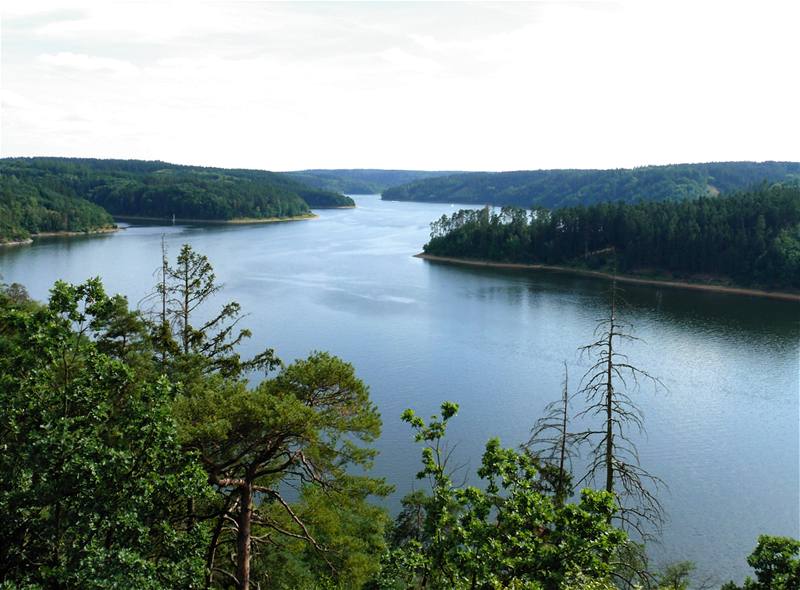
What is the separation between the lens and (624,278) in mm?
55125

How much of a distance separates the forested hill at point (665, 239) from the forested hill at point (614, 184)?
4623 centimetres

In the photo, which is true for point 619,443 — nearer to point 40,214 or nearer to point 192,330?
point 192,330

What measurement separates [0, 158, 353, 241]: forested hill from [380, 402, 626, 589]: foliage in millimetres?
77298

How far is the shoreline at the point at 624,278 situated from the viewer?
4825 cm

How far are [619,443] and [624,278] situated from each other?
119 ft

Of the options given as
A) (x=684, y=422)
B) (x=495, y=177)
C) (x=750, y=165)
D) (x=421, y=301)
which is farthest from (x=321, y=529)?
(x=495, y=177)

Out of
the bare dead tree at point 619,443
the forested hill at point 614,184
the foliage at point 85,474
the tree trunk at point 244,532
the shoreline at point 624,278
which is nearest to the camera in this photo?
the foliage at point 85,474

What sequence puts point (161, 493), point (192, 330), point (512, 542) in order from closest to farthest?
point (512, 542) < point (161, 493) < point (192, 330)

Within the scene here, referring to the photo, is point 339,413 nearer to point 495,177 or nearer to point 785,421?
point 785,421

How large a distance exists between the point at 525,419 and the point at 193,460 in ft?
56.5

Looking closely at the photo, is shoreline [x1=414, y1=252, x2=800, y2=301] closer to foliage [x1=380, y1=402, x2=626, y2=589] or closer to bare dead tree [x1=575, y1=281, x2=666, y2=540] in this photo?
bare dead tree [x1=575, y1=281, x2=666, y2=540]

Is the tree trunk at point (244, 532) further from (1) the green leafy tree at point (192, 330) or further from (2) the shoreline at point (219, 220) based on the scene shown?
(2) the shoreline at point (219, 220)

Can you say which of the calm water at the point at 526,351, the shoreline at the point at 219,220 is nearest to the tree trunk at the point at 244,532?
the calm water at the point at 526,351

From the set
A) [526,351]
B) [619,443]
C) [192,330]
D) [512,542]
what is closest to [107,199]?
[526,351]
